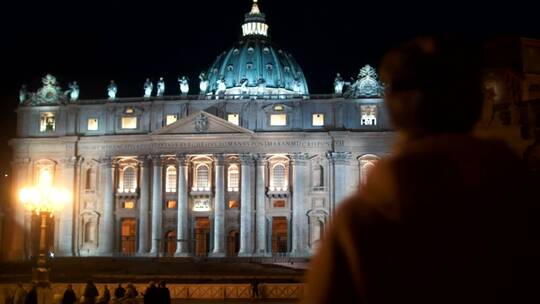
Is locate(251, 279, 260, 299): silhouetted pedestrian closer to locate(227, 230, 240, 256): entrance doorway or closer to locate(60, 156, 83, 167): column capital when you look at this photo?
locate(227, 230, 240, 256): entrance doorway

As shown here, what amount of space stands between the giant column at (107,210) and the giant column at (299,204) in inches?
589

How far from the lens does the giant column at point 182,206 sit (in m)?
70.8

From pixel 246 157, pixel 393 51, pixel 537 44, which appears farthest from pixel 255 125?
pixel 393 51

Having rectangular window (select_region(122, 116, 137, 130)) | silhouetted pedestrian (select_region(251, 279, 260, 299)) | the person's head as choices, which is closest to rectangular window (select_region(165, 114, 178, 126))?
rectangular window (select_region(122, 116, 137, 130))

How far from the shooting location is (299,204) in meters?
70.6

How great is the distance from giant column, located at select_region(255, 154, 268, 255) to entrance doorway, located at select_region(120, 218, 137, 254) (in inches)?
418

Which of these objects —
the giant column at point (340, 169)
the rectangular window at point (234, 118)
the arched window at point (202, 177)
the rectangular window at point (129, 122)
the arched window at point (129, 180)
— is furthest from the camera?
the rectangular window at point (129, 122)

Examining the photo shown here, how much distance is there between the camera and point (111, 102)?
75.5m

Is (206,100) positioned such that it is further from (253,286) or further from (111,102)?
(253,286)

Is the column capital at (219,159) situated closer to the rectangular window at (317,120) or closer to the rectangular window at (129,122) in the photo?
the rectangular window at (317,120)

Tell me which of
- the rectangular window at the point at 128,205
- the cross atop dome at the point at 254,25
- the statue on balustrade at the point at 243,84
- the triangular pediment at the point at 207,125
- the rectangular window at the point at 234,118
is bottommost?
the rectangular window at the point at 128,205

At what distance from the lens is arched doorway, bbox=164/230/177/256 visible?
7126 centimetres

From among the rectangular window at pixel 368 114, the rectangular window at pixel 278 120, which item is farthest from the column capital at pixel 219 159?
the rectangular window at pixel 368 114

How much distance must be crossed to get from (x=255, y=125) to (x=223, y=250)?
1057 centimetres
